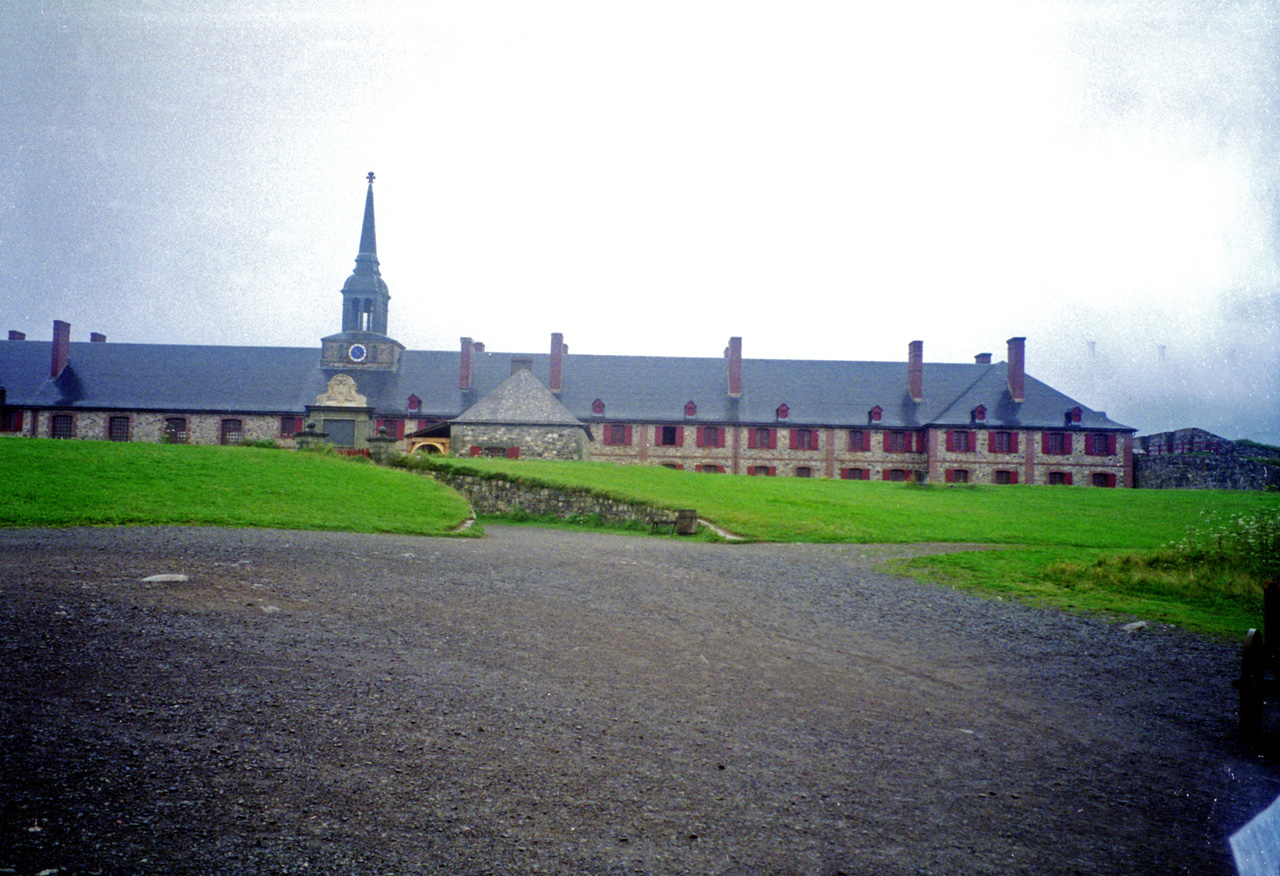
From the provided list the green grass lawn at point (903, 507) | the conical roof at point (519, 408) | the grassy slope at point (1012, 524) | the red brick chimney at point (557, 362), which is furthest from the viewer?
the red brick chimney at point (557, 362)

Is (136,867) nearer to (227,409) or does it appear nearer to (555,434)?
(555,434)

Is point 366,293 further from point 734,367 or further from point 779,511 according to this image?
point 779,511

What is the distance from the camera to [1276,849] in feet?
8.73

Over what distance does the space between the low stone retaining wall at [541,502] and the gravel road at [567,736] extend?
1328 cm

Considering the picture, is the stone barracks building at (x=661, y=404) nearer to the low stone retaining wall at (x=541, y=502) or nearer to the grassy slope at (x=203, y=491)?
the low stone retaining wall at (x=541, y=502)

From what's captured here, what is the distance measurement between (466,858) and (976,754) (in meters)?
3.18

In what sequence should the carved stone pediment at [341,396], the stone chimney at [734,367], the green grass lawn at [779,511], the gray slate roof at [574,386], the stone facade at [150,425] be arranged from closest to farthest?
the green grass lawn at [779,511] → the carved stone pediment at [341,396] → the stone facade at [150,425] → the gray slate roof at [574,386] → the stone chimney at [734,367]

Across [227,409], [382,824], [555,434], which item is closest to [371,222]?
[227,409]

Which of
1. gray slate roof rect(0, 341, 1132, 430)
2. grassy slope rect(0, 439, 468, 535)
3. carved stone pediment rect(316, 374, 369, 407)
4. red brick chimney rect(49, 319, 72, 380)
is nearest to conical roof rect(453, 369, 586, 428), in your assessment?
carved stone pediment rect(316, 374, 369, 407)

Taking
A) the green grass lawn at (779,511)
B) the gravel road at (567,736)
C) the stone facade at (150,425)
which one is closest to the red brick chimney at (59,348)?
the stone facade at (150,425)

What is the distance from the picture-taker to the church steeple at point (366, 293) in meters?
55.6

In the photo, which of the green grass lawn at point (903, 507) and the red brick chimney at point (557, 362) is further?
the red brick chimney at point (557, 362)

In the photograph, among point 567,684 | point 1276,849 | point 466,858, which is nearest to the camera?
point 1276,849

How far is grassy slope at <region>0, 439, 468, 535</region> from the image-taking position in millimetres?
12961
